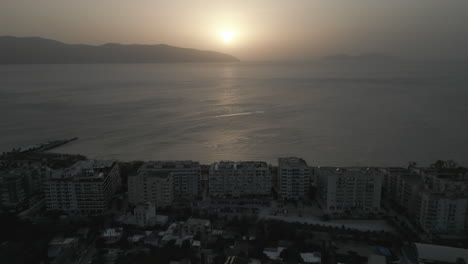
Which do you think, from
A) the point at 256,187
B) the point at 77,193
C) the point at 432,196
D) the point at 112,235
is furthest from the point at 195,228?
the point at 432,196

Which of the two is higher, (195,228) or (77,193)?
(77,193)

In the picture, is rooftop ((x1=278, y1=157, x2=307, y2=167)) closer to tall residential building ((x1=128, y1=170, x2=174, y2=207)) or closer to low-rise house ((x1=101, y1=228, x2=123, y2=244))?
tall residential building ((x1=128, y1=170, x2=174, y2=207))

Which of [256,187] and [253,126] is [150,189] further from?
[253,126]

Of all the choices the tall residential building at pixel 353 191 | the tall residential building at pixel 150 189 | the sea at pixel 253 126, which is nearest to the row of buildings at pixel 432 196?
the tall residential building at pixel 353 191

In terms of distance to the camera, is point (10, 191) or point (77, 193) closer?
point (77, 193)

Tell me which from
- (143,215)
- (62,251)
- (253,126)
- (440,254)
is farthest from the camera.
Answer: (253,126)

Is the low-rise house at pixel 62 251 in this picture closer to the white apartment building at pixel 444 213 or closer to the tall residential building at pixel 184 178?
the tall residential building at pixel 184 178
